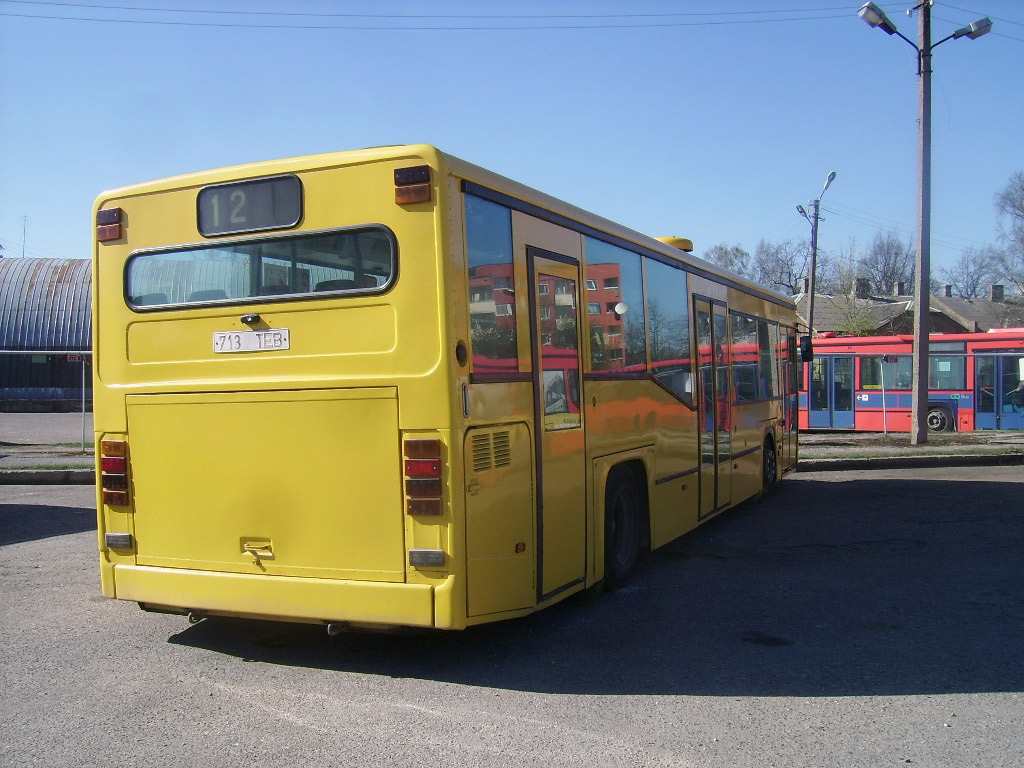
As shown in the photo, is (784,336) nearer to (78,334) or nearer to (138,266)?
(138,266)

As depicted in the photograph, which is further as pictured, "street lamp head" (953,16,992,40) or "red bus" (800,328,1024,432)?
"red bus" (800,328,1024,432)

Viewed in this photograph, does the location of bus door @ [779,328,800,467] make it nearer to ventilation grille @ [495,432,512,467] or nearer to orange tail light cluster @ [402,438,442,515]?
ventilation grille @ [495,432,512,467]

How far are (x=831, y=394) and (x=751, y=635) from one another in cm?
2225

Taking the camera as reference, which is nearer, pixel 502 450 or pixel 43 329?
pixel 502 450

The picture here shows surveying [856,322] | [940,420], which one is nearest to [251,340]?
[940,420]

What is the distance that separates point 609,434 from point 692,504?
97.0 inches

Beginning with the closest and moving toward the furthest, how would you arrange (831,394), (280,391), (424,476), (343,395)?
(424,476) → (343,395) → (280,391) → (831,394)

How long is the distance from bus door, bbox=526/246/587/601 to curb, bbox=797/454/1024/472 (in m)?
11.4

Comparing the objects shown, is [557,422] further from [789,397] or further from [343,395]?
[789,397]

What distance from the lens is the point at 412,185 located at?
491 cm

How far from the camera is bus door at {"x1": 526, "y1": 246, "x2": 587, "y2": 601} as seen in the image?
224 inches

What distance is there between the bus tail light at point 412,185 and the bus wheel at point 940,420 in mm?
24161

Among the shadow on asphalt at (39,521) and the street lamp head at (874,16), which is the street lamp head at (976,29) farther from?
the shadow on asphalt at (39,521)

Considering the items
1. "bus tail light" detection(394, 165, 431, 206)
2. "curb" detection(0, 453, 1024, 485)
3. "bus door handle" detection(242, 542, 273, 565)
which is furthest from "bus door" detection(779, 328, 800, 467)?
"bus door handle" detection(242, 542, 273, 565)
